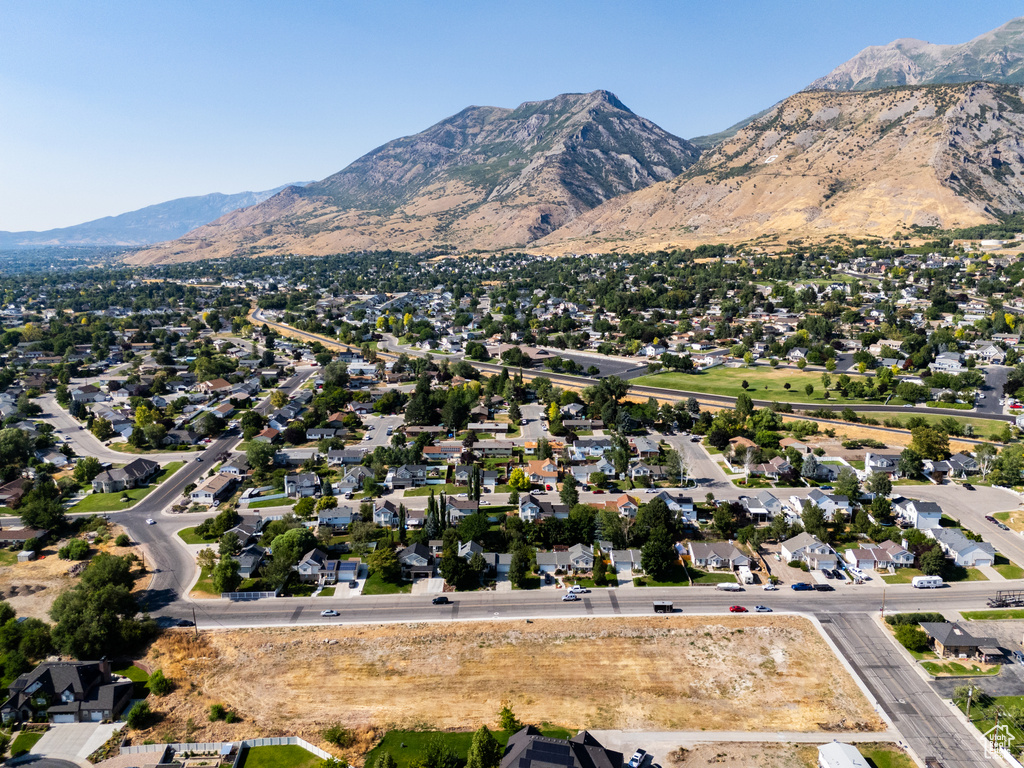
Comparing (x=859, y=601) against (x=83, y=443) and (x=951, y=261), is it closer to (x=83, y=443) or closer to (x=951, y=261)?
(x=83, y=443)

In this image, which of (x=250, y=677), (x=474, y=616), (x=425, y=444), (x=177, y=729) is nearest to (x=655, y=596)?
(x=474, y=616)

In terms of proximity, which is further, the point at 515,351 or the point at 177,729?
the point at 515,351

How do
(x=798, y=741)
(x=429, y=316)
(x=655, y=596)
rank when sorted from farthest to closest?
(x=429, y=316) → (x=655, y=596) → (x=798, y=741)

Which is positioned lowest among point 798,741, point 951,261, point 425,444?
point 798,741

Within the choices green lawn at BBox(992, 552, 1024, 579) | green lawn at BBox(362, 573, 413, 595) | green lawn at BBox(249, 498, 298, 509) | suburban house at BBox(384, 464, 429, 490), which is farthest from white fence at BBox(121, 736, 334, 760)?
green lawn at BBox(992, 552, 1024, 579)

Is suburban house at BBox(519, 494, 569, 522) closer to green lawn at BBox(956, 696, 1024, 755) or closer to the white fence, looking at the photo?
the white fence

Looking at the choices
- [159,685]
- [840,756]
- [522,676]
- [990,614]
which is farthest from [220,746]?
[990,614]

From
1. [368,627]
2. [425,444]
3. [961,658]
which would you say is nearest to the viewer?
[961,658]
